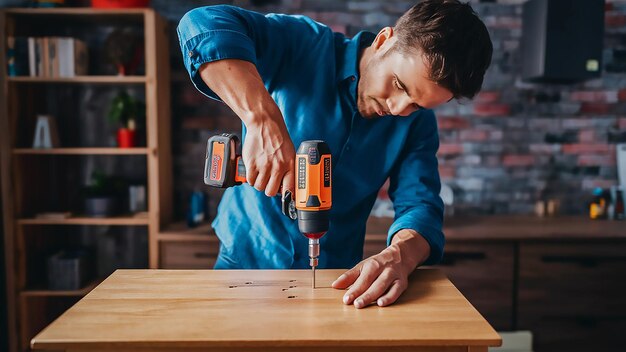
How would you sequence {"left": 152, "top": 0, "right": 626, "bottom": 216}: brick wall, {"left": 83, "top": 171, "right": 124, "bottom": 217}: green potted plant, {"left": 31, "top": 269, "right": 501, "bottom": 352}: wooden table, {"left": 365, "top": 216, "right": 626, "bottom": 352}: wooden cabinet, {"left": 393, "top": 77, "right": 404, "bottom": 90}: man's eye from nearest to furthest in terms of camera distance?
{"left": 31, "top": 269, "right": 501, "bottom": 352}: wooden table < {"left": 393, "top": 77, "right": 404, "bottom": 90}: man's eye < {"left": 365, "top": 216, "right": 626, "bottom": 352}: wooden cabinet < {"left": 83, "top": 171, "right": 124, "bottom": 217}: green potted plant < {"left": 152, "top": 0, "right": 626, "bottom": 216}: brick wall

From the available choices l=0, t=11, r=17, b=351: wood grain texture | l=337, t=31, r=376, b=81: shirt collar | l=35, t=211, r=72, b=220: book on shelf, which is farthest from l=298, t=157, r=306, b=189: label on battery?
l=0, t=11, r=17, b=351: wood grain texture

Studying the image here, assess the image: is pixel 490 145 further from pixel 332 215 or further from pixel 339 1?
pixel 332 215

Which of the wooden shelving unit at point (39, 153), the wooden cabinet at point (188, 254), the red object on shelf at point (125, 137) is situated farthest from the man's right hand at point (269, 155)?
the red object on shelf at point (125, 137)

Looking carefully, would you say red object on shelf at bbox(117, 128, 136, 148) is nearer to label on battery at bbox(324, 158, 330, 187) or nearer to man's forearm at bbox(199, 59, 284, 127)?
man's forearm at bbox(199, 59, 284, 127)

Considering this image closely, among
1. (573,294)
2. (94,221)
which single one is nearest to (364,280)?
(573,294)

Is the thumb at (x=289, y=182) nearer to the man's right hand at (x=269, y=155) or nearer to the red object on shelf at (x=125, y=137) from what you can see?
Answer: the man's right hand at (x=269, y=155)

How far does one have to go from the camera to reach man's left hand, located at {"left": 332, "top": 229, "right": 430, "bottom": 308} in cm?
111

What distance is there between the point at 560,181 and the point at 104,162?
2866 millimetres

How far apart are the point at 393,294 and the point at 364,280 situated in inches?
3.0

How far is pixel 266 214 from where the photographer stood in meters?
1.47

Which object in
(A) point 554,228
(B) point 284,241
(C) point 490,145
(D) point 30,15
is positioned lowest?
(A) point 554,228

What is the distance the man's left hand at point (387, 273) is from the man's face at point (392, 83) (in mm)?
348

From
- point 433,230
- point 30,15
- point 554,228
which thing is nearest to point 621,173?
point 554,228

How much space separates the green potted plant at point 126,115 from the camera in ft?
9.05
